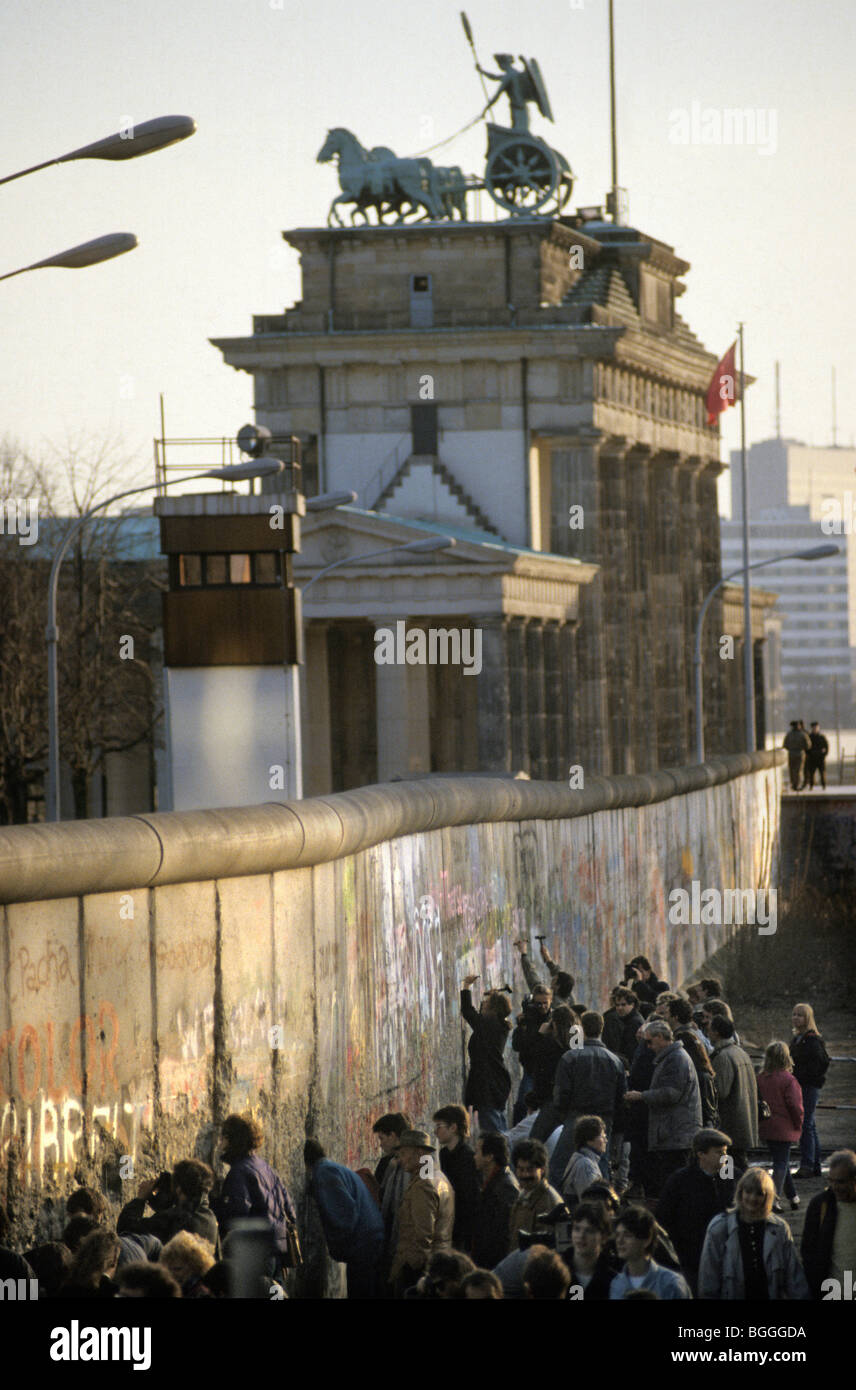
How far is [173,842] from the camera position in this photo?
1289 centimetres

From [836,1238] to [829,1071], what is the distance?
23.1 metres

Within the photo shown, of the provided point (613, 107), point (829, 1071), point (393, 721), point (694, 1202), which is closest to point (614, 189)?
point (613, 107)

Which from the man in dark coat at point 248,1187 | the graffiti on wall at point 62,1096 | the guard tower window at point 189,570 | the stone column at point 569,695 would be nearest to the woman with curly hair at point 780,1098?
the man in dark coat at point 248,1187

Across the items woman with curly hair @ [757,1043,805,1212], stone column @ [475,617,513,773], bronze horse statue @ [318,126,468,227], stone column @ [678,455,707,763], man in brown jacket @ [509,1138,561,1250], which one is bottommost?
woman with curly hair @ [757,1043,805,1212]

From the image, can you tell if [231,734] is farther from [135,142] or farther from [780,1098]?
[135,142]

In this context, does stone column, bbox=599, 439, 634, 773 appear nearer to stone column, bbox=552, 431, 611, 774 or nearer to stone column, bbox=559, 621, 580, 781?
stone column, bbox=552, 431, 611, 774

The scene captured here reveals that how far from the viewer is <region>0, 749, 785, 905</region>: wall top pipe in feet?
37.8

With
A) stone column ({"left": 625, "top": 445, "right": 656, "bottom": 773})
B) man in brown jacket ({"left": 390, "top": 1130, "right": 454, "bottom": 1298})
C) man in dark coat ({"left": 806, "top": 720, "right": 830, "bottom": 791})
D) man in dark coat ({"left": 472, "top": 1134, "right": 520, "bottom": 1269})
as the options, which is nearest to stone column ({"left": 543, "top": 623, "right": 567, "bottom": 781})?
stone column ({"left": 625, "top": 445, "right": 656, "bottom": 773})

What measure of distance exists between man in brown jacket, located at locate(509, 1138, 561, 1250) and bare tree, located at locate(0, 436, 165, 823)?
42285 millimetres

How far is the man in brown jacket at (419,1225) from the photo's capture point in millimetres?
13508

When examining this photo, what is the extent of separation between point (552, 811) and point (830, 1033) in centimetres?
1793

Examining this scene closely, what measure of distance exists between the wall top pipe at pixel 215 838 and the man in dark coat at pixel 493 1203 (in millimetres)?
1990

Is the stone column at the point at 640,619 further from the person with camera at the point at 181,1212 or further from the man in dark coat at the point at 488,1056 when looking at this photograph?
the person with camera at the point at 181,1212

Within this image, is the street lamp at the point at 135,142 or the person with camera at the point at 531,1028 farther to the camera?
the person with camera at the point at 531,1028
